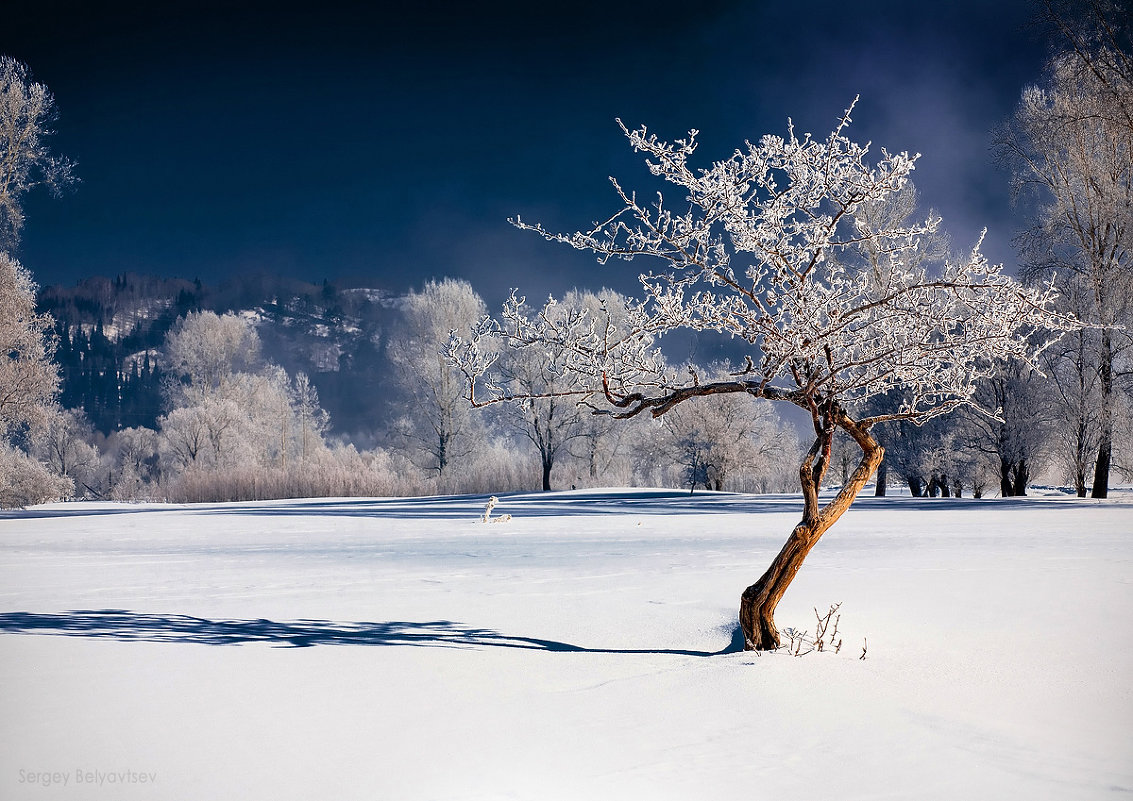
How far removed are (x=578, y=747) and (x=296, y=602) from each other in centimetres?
456

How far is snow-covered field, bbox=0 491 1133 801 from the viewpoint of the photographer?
3.09 meters

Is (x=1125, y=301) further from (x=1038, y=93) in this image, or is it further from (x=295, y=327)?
(x=295, y=327)

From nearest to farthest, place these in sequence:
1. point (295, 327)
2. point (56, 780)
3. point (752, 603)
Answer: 1. point (56, 780)
2. point (752, 603)
3. point (295, 327)

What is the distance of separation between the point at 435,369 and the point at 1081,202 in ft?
88.2

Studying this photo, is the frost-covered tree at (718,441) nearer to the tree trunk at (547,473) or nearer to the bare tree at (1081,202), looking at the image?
Answer: the tree trunk at (547,473)

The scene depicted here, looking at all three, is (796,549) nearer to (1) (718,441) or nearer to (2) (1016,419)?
(2) (1016,419)

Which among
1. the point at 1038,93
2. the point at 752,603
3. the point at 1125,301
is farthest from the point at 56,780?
the point at 1038,93

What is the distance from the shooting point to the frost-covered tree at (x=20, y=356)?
62.2ft

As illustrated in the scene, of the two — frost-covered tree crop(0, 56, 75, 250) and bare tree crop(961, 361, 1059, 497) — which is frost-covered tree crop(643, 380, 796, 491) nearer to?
bare tree crop(961, 361, 1059, 497)

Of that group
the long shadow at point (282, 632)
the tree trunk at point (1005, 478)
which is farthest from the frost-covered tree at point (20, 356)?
the tree trunk at point (1005, 478)

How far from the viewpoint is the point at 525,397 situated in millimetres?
5152

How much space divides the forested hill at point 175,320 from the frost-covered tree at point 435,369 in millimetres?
32678

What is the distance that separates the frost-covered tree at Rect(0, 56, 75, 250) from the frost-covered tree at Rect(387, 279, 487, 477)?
20046mm

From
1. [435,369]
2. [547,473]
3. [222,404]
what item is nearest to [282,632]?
[547,473]
